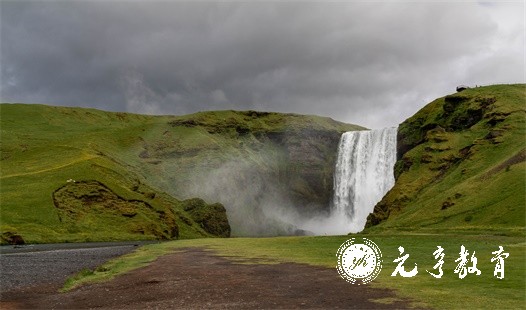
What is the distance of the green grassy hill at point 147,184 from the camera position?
10031 centimetres

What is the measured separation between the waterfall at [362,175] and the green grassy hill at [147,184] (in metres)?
33.2

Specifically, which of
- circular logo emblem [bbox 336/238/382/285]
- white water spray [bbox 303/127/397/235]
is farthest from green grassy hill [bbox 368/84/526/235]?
circular logo emblem [bbox 336/238/382/285]

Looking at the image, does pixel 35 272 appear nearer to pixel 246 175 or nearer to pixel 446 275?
pixel 446 275

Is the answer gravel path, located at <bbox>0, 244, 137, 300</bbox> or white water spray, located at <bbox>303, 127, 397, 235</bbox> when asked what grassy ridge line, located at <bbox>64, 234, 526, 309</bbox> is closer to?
gravel path, located at <bbox>0, 244, 137, 300</bbox>

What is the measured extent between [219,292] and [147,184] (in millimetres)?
130287

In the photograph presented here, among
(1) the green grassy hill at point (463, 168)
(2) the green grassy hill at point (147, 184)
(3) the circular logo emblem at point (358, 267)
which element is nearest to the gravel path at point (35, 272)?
(3) the circular logo emblem at point (358, 267)

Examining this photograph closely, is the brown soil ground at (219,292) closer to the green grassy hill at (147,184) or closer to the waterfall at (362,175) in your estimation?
the green grassy hill at (147,184)

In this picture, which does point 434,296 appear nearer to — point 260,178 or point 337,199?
point 337,199

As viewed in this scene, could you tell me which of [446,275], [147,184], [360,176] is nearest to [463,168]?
[360,176]

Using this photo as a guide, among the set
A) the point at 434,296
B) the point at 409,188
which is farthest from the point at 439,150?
the point at 434,296

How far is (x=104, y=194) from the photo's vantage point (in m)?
113

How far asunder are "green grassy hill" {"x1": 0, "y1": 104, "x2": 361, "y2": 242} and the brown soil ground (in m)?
59.7

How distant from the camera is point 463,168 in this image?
95.2m

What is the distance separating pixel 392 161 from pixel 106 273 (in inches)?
4106
